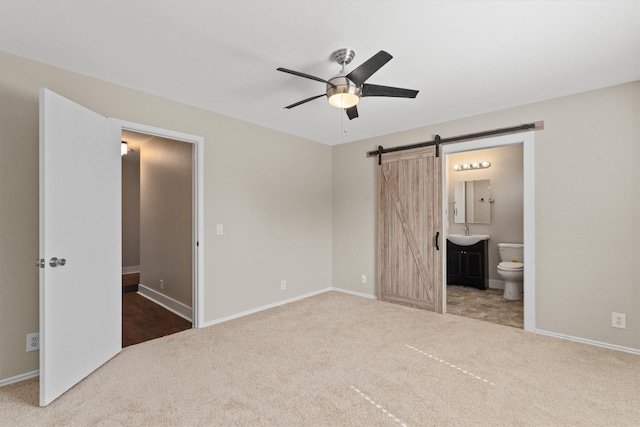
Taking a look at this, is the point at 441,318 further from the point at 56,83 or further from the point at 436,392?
the point at 56,83

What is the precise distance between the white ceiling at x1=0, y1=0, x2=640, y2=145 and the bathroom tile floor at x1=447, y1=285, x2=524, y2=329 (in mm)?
2552

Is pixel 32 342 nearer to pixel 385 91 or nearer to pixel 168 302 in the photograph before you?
pixel 168 302

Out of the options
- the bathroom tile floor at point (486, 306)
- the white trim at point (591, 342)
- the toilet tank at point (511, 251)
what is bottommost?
the bathroom tile floor at point (486, 306)

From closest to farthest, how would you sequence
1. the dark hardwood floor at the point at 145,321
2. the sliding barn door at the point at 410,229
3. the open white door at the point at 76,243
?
the open white door at the point at 76,243 → the dark hardwood floor at the point at 145,321 → the sliding barn door at the point at 410,229

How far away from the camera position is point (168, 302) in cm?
430

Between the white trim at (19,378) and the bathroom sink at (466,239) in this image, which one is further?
the bathroom sink at (466,239)

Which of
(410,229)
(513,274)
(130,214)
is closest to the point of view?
(410,229)

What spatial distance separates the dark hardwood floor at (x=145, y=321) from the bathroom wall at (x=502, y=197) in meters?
4.99

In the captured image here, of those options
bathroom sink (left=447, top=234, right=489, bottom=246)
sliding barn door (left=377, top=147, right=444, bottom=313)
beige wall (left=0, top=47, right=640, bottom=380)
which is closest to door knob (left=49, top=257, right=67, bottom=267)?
beige wall (left=0, top=47, right=640, bottom=380)

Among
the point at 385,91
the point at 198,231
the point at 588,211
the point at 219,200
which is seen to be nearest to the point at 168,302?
the point at 198,231

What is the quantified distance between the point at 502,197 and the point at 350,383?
14.8 feet

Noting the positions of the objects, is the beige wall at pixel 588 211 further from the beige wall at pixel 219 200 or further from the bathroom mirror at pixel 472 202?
the beige wall at pixel 219 200

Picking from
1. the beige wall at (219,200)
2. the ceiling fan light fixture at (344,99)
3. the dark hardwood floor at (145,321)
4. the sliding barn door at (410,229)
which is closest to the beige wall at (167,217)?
the dark hardwood floor at (145,321)

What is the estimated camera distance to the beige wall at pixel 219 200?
231 centimetres
